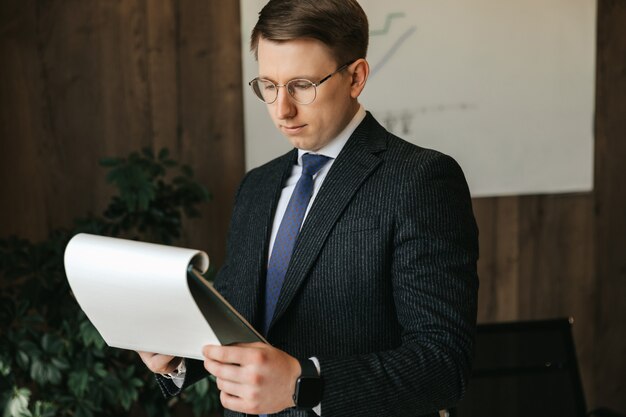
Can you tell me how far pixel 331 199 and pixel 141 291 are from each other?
41 centimetres

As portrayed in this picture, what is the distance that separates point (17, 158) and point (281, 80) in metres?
1.66

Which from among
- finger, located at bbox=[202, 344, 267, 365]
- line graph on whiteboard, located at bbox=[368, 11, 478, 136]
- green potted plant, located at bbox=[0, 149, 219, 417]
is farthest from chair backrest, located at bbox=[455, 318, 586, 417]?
finger, located at bbox=[202, 344, 267, 365]

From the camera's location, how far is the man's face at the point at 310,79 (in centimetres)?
123

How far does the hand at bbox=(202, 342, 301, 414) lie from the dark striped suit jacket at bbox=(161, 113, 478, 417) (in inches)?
3.1

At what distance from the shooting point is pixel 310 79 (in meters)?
1.24

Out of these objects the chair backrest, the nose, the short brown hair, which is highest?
the short brown hair

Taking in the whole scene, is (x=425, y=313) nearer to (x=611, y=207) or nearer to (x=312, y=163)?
(x=312, y=163)

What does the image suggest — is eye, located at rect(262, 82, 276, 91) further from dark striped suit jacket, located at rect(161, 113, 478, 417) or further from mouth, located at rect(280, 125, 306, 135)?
dark striped suit jacket, located at rect(161, 113, 478, 417)

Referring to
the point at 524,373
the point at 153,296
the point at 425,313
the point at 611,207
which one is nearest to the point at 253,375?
the point at 153,296

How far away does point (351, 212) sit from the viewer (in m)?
1.25

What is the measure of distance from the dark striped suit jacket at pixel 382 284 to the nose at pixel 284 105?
0.13 m

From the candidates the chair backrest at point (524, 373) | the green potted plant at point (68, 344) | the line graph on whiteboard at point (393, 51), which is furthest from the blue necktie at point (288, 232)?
the line graph on whiteboard at point (393, 51)

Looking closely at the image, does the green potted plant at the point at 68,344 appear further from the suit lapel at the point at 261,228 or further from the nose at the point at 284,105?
the nose at the point at 284,105

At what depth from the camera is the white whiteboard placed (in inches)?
110
